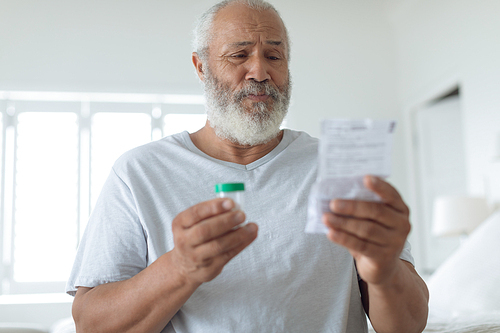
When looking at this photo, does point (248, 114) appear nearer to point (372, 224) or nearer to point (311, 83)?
point (372, 224)

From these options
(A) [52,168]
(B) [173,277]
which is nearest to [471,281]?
(B) [173,277]

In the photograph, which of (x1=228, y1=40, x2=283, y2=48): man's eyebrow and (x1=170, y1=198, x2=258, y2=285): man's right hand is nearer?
(x1=170, y1=198, x2=258, y2=285): man's right hand

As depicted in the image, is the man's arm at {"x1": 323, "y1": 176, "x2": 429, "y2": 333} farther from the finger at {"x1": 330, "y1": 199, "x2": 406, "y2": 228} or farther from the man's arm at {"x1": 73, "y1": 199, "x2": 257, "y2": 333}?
the man's arm at {"x1": 73, "y1": 199, "x2": 257, "y2": 333}

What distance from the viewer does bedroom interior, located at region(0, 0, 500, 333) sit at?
3.43 m

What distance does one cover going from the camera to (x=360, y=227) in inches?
25.0

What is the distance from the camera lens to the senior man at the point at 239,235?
691mm

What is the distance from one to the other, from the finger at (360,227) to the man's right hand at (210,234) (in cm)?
13

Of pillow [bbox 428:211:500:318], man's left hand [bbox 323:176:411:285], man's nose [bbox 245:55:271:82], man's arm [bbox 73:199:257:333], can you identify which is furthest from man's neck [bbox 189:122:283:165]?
pillow [bbox 428:211:500:318]

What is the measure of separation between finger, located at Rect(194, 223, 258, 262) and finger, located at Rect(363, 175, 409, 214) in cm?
19

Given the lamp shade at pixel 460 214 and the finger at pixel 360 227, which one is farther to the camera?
the lamp shade at pixel 460 214

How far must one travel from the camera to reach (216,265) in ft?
2.36

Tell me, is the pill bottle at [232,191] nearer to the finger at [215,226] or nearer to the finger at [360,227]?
the finger at [215,226]

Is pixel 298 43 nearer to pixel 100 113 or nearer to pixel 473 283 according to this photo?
pixel 100 113

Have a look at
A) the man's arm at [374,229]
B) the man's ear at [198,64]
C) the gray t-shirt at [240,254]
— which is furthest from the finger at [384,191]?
the man's ear at [198,64]
